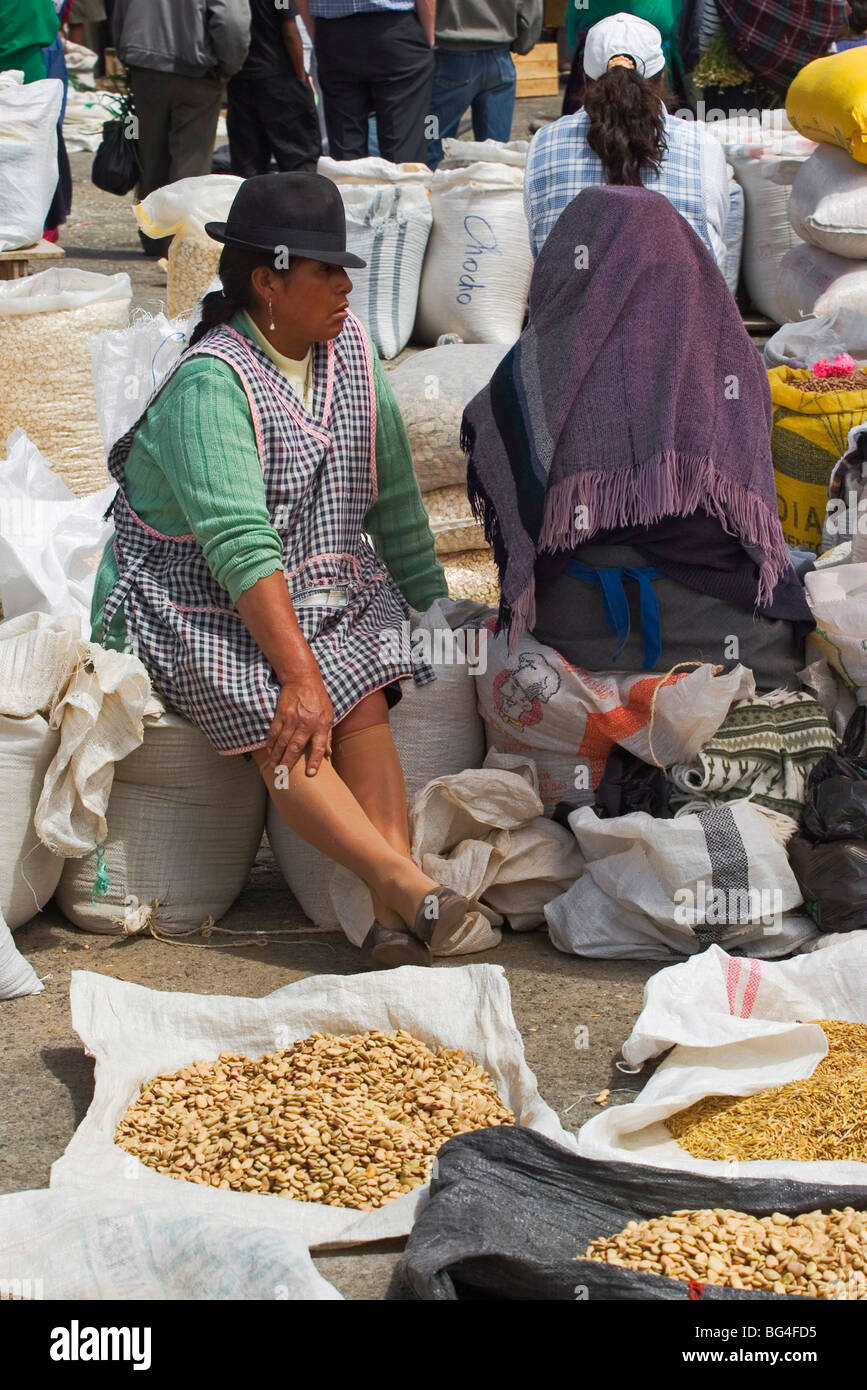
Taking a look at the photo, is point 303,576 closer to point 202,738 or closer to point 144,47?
point 202,738

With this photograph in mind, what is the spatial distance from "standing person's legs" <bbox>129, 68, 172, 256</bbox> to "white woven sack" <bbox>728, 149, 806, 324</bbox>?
8.23 ft

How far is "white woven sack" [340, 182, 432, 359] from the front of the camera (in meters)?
5.71

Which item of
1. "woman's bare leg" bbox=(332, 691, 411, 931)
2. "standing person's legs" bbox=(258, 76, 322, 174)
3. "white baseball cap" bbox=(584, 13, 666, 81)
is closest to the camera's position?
"woman's bare leg" bbox=(332, 691, 411, 931)

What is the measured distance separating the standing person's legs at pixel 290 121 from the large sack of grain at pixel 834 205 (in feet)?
8.61

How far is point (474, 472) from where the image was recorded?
10.3 ft

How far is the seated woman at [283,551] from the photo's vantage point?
2.77m

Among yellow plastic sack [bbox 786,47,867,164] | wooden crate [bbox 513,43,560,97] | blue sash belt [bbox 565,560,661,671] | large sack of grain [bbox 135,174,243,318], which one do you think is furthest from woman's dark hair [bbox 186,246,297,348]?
wooden crate [bbox 513,43,560,97]

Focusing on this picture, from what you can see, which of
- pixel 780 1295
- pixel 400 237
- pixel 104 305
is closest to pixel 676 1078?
pixel 780 1295

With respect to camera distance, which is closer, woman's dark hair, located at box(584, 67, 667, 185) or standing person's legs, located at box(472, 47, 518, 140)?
woman's dark hair, located at box(584, 67, 667, 185)

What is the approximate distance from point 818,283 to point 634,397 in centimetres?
233

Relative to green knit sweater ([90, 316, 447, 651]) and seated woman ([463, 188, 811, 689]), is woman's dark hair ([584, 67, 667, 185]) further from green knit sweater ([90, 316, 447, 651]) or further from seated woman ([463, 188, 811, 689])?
green knit sweater ([90, 316, 447, 651])

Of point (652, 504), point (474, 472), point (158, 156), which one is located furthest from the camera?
point (158, 156)

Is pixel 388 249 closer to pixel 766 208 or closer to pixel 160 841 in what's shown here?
pixel 766 208

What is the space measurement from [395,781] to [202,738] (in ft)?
1.19
